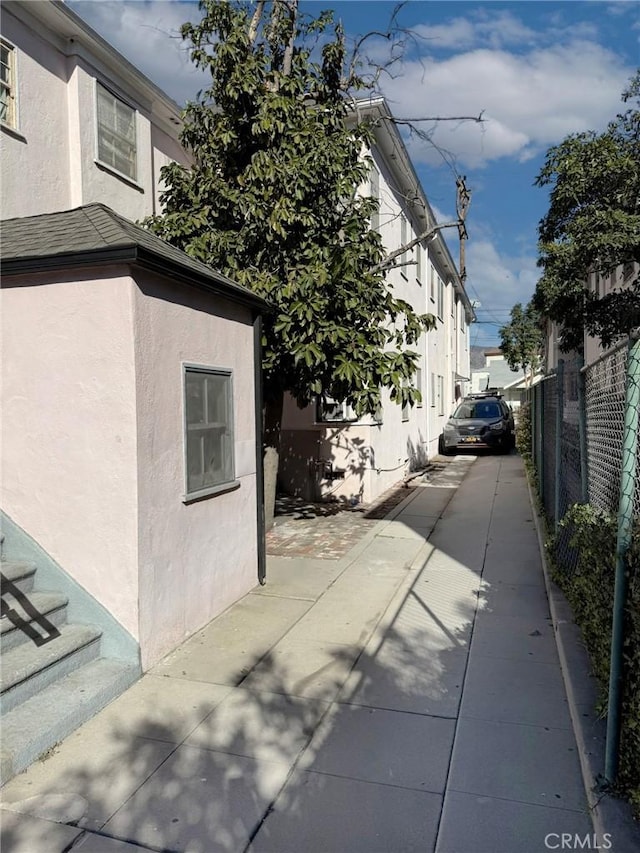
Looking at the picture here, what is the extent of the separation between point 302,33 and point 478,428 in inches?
500

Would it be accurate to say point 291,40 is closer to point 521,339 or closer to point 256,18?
point 256,18

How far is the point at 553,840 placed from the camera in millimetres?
2412

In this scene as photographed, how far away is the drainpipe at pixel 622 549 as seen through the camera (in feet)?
8.49

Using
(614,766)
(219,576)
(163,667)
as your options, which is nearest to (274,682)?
(163,667)

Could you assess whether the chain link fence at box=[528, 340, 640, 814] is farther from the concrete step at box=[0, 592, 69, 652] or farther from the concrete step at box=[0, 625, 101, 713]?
the concrete step at box=[0, 592, 69, 652]

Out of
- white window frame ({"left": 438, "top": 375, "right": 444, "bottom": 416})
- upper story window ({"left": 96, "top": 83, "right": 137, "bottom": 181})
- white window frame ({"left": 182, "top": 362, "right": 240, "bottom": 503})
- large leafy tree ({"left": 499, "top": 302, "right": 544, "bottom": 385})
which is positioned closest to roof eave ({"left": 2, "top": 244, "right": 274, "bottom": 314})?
white window frame ({"left": 182, "top": 362, "right": 240, "bottom": 503})

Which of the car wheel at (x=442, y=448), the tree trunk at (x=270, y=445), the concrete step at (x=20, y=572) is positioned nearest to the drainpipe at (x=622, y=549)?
the concrete step at (x=20, y=572)

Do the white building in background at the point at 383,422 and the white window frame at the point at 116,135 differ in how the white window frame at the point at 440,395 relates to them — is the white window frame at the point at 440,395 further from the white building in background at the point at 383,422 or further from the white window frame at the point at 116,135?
the white window frame at the point at 116,135

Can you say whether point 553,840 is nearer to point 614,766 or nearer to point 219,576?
point 614,766

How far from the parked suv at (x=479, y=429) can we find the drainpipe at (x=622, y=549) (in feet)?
50.8

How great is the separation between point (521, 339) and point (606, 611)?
115 ft

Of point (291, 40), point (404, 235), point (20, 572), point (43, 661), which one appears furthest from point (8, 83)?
point (404, 235)

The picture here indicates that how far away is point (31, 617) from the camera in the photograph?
144 inches

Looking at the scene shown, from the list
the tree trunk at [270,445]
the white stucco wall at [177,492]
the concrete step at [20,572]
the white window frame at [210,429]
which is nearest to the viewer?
the concrete step at [20,572]
